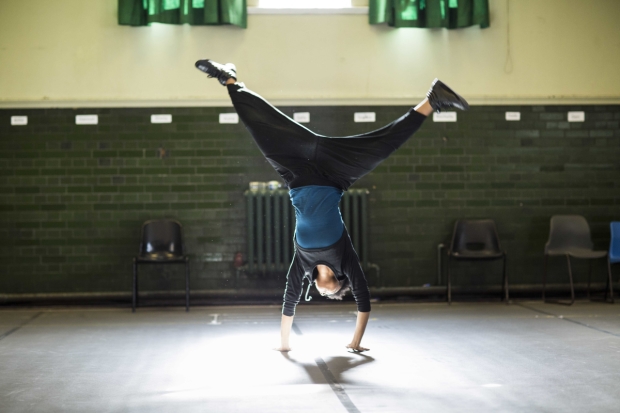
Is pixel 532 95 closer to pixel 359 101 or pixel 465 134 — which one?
pixel 465 134

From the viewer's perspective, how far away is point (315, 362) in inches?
168

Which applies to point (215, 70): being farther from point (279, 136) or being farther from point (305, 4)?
point (305, 4)

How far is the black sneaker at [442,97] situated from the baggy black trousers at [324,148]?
0.13 metres

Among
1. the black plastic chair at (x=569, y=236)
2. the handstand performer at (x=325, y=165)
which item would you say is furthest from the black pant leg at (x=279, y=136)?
the black plastic chair at (x=569, y=236)

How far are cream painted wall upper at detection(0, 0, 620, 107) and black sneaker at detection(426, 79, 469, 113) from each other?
3019 millimetres

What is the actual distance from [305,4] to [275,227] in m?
2.53

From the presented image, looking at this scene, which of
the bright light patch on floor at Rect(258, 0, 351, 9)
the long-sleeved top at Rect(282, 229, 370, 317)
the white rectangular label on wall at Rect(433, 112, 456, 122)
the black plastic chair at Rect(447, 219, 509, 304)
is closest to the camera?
the long-sleeved top at Rect(282, 229, 370, 317)

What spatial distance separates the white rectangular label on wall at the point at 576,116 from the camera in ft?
24.8

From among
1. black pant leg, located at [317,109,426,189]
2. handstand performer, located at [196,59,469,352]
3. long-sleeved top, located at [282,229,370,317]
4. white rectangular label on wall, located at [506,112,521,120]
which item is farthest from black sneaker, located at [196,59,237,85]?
white rectangular label on wall, located at [506,112,521,120]

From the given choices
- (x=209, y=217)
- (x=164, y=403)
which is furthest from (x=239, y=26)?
(x=164, y=403)

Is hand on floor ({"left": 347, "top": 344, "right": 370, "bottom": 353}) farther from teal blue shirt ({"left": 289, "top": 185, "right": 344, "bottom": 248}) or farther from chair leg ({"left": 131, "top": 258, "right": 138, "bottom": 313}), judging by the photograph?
chair leg ({"left": 131, "top": 258, "right": 138, "bottom": 313})

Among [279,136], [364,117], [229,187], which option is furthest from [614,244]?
[279,136]

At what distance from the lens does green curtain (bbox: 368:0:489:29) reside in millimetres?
7192

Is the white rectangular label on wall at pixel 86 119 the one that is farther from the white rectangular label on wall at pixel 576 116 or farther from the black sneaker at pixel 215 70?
the white rectangular label on wall at pixel 576 116
